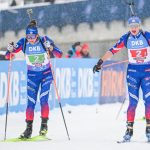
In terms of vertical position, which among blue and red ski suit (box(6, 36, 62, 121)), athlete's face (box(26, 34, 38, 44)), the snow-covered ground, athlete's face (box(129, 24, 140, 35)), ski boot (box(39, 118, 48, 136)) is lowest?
the snow-covered ground

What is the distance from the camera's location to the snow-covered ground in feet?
25.2

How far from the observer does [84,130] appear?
419 inches

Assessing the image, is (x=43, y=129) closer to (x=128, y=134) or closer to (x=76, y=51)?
(x=128, y=134)

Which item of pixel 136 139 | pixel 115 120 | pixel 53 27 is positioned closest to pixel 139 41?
pixel 136 139

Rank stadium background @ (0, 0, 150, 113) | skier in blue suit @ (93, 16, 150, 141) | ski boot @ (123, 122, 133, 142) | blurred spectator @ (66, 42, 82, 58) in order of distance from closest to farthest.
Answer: ski boot @ (123, 122, 133, 142) < skier in blue suit @ (93, 16, 150, 141) < blurred spectator @ (66, 42, 82, 58) < stadium background @ (0, 0, 150, 113)

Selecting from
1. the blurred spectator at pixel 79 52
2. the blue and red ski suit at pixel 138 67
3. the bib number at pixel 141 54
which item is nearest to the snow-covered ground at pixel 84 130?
the blue and red ski suit at pixel 138 67

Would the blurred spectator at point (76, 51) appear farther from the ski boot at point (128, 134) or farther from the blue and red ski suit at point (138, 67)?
the ski boot at point (128, 134)

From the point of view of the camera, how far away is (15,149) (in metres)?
7.34

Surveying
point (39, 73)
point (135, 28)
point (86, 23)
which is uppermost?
point (86, 23)

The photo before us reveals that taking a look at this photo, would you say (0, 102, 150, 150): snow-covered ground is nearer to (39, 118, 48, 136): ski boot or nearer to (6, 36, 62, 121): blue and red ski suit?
(39, 118, 48, 136): ski boot

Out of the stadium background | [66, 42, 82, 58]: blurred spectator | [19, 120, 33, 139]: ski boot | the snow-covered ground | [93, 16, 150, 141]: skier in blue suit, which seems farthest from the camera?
the stadium background

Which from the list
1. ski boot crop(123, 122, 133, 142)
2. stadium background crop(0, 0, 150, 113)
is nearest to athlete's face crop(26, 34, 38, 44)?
ski boot crop(123, 122, 133, 142)

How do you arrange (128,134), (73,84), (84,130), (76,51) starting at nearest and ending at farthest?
1. (128,134)
2. (84,130)
3. (73,84)
4. (76,51)

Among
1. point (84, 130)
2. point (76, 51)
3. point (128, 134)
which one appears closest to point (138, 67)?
point (128, 134)
